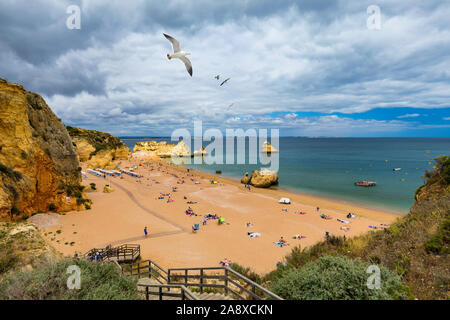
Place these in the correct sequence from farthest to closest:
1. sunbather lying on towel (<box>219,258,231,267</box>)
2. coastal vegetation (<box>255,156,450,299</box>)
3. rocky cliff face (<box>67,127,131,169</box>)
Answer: rocky cliff face (<box>67,127,131,169</box>) → sunbather lying on towel (<box>219,258,231,267</box>) → coastal vegetation (<box>255,156,450,299</box>)

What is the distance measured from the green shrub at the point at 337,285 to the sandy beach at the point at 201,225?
817cm

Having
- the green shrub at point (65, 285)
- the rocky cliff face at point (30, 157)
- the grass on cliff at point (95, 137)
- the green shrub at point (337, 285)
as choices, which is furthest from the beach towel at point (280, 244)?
the grass on cliff at point (95, 137)

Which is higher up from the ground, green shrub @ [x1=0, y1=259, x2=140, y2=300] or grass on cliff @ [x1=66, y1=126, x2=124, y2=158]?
grass on cliff @ [x1=66, y1=126, x2=124, y2=158]

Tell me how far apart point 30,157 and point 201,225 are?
15.2m

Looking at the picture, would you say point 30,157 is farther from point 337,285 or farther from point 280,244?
point 337,285

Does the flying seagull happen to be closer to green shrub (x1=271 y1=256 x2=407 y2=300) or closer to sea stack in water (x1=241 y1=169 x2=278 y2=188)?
green shrub (x1=271 y1=256 x2=407 y2=300)

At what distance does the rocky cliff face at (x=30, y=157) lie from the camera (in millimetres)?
15392

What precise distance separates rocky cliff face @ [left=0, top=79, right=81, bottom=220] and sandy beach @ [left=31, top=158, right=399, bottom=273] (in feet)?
5.80

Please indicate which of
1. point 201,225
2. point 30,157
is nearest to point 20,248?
point 30,157

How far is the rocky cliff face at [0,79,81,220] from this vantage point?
606 inches

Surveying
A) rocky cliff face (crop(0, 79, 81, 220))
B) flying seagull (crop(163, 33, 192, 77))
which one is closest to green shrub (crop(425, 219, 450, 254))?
flying seagull (crop(163, 33, 192, 77))

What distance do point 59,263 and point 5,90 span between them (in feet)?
61.6
